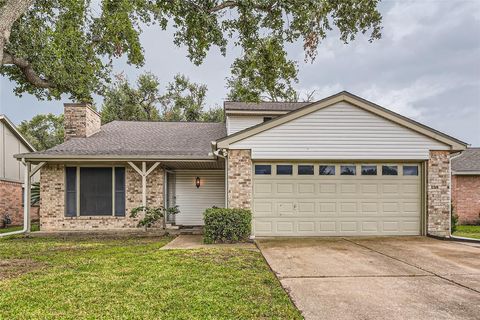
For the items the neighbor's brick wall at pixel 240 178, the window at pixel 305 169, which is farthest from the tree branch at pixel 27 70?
the window at pixel 305 169

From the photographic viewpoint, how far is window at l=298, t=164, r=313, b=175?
31.4 ft

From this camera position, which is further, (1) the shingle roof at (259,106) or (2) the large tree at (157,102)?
(2) the large tree at (157,102)

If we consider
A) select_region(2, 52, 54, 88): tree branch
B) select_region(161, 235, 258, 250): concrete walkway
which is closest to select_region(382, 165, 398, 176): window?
select_region(161, 235, 258, 250): concrete walkway

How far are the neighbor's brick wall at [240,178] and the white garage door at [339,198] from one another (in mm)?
343

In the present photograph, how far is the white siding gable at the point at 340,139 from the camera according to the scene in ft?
30.4

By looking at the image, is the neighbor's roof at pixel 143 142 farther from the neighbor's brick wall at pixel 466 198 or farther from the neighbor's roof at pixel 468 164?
the neighbor's brick wall at pixel 466 198

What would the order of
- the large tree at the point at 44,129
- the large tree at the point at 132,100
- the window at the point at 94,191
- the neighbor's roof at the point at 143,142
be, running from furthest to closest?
1. the large tree at the point at 44,129
2. the large tree at the point at 132,100
3. the window at the point at 94,191
4. the neighbor's roof at the point at 143,142

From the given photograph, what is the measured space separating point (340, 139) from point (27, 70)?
11803 mm

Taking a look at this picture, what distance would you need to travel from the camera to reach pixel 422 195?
9492 millimetres

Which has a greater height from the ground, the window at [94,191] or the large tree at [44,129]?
the large tree at [44,129]

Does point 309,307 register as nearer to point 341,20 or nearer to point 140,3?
point 341,20

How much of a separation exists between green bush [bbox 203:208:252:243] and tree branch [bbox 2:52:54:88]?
361 inches

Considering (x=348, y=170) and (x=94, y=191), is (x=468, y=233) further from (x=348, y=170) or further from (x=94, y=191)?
(x=94, y=191)

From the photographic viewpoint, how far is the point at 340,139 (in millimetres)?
9336
